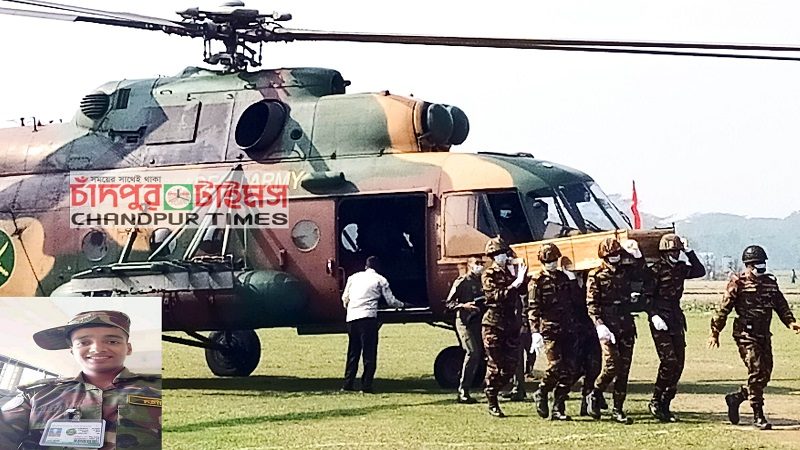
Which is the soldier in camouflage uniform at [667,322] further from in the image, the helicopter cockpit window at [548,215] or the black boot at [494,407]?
the helicopter cockpit window at [548,215]

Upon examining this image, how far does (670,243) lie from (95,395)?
18.5 feet

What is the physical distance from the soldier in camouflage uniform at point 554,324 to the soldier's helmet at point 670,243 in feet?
3.02

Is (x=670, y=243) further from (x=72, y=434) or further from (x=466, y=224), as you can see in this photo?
(x=72, y=434)

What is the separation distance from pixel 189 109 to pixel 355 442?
6210 mm

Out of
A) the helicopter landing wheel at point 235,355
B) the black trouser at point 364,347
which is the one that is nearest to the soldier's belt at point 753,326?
the black trouser at point 364,347

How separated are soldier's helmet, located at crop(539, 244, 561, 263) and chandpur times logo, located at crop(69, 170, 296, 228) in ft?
12.8

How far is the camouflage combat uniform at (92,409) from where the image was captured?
797cm

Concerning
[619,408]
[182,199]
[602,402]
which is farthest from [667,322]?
[182,199]

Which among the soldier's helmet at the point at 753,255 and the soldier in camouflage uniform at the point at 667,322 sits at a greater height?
the soldier's helmet at the point at 753,255

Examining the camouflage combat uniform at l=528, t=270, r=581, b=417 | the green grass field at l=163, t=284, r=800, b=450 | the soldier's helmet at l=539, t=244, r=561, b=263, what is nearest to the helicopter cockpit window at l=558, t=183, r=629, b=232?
the green grass field at l=163, t=284, r=800, b=450

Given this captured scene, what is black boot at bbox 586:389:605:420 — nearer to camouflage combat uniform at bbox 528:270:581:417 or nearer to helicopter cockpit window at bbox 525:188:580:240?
camouflage combat uniform at bbox 528:270:581:417

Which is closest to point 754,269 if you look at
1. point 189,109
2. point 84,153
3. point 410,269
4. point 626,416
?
point 626,416

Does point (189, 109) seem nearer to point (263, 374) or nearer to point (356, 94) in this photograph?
point (356, 94)

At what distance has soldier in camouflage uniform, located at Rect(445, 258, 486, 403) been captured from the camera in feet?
42.1
